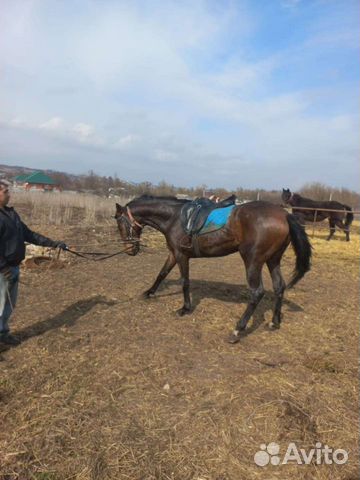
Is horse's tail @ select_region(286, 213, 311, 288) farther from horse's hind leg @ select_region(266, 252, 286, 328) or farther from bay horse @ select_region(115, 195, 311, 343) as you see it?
horse's hind leg @ select_region(266, 252, 286, 328)

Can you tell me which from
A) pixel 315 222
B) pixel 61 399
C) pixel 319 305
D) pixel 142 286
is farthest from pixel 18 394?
pixel 315 222

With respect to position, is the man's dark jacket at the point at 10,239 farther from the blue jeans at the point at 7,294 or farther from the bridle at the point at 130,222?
the bridle at the point at 130,222

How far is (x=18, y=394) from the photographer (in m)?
3.23

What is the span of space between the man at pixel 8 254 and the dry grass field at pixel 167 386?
423mm

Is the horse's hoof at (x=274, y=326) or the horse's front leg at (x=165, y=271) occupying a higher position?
the horse's front leg at (x=165, y=271)

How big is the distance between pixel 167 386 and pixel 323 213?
14.5 meters

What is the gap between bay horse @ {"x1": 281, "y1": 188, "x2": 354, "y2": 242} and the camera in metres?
15.7

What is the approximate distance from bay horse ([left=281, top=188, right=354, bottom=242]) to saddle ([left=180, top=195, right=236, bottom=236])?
1106 centimetres

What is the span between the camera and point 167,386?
3.46 metres

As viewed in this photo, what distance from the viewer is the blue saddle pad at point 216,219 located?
5047 millimetres

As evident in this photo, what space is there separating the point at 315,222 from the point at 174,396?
1452cm

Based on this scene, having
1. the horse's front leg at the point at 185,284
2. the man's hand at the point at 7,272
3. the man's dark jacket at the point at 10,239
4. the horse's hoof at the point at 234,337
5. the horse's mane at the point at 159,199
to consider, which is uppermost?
the horse's mane at the point at 159,199

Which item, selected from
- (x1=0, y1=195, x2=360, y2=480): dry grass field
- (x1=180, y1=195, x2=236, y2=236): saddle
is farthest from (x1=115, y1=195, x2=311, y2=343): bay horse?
(x1=0, y1=195, x2=360, y2=480): dry grass field

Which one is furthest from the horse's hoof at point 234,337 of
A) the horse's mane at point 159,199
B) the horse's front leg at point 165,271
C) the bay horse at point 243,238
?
the horse's mane at point 159,199
